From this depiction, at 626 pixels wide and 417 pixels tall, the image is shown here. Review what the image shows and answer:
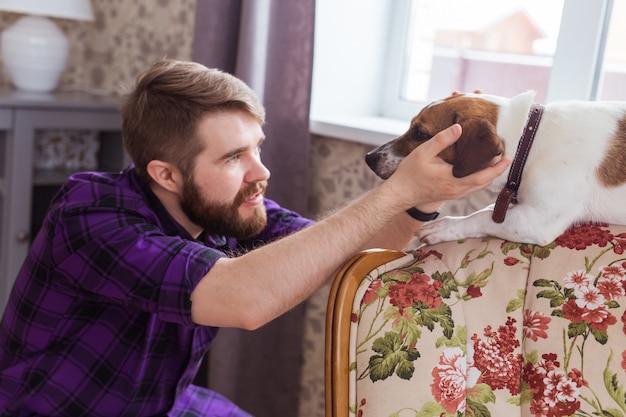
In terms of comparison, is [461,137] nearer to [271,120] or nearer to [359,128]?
[359,128]

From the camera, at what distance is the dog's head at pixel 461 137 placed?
1.15 metres

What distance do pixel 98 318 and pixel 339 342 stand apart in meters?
0.59

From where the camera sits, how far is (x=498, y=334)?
1116mm

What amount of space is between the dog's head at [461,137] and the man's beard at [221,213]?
29 centimetres

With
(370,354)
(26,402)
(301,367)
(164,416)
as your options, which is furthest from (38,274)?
(301,367)

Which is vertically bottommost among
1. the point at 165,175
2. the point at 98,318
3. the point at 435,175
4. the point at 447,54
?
the point at 98,318

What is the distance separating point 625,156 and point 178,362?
0.94 metres

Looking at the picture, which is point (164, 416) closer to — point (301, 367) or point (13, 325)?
point (13, 325)

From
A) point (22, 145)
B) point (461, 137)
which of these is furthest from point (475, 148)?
point (22, 145)

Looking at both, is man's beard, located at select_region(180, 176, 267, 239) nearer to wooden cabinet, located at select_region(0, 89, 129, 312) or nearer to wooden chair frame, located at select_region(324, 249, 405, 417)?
wooden chair frame, located at select_region(324, 249, 405, 417)

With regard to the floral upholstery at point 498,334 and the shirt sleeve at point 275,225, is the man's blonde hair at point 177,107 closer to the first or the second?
the shirt sleeve at point 275,225

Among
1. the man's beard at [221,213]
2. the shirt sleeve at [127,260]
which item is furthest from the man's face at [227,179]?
the shirt sleeve at [127,260]

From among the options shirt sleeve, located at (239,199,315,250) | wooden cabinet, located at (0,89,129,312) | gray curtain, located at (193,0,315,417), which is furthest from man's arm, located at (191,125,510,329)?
wooden cabinet, located at (0,89,129,312)

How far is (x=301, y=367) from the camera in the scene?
7.36 ft
